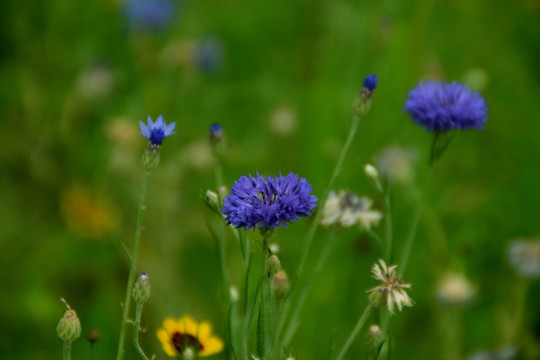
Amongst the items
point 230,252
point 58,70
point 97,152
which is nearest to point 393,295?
point 230,252

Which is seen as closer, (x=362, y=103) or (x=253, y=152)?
(x=362, y=103)

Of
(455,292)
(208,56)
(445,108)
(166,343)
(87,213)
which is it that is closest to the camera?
(166,343)

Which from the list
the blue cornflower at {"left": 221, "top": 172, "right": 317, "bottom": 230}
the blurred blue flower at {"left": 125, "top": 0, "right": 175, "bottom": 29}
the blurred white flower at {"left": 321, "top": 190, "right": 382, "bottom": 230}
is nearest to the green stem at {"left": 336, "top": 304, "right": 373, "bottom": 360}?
the blue cornflower at {"left": 221, "top": 172, "right": 317, "bottom": 230}

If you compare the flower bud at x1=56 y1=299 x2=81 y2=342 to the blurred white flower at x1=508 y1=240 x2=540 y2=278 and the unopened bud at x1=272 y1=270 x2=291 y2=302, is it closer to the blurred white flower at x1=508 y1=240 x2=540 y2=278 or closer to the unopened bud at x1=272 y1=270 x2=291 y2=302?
the unopened bud at x1=272 y1=270 x2=291 y2=302

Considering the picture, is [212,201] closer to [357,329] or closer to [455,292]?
[357,329]

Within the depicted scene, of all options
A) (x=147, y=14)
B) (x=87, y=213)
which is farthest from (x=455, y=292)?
(x=147, y=14)

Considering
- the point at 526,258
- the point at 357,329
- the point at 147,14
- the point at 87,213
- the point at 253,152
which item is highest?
the point at 147,14

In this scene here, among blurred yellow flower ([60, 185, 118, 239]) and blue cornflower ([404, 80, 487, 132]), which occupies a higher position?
blurred yellow flower ([60, 185, 118, 239])
